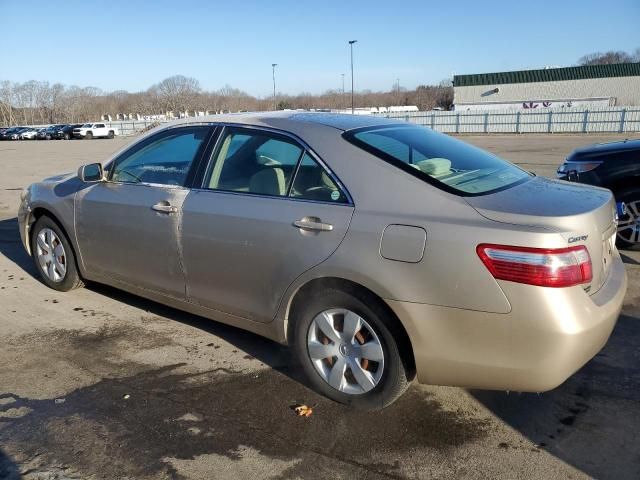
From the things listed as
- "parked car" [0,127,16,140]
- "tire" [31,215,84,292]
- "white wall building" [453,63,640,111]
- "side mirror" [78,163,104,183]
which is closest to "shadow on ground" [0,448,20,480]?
"side mirror" [78,163,104,183]

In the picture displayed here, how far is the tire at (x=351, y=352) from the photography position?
2.86 m

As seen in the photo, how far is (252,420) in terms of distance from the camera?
3.00 meters

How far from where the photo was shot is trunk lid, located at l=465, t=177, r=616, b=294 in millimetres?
2533

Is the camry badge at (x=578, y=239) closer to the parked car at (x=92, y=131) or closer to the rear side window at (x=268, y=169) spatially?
the rear side window at (x=268, y=169)

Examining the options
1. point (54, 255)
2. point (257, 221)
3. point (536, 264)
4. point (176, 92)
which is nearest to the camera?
point (536, 264)

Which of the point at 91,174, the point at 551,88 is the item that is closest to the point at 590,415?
the point at 91,174

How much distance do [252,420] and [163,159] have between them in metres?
2.07

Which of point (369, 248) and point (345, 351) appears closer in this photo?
Result: point (369, 248)

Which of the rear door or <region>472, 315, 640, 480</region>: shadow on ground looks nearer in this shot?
<region>472, 315, 640, 480</region>: shadow on ground

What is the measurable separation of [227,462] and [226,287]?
117 centimetres

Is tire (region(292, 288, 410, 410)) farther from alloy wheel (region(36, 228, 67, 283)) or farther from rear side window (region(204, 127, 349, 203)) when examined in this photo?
alloy wheel (region(36, 228, 67, 283))

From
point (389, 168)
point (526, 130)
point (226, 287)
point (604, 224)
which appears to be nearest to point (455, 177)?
point (389, 168)

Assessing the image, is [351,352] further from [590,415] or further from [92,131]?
[92,131]

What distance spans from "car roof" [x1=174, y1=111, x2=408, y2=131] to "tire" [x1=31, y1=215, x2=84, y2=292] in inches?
69.8
